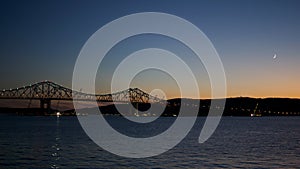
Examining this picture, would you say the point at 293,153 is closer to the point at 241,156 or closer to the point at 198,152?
the point at 241,156

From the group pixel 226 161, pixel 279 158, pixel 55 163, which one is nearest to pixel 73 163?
pixel 55 163

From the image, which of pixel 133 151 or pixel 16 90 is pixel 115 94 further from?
pixel 133 151

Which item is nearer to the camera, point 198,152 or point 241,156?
point 241,156

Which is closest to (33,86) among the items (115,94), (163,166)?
(115,94)

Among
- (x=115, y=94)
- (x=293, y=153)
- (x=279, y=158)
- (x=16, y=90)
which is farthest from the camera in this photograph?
(x=115, y=94)

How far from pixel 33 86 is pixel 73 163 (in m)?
130

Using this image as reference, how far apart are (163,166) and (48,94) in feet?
418

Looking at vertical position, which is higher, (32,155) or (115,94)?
(115,94)

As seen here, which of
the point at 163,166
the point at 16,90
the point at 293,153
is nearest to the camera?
the point at 163,166

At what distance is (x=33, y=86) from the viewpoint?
15200 cm

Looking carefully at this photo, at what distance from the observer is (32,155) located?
32531 millimetres

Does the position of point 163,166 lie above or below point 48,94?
below

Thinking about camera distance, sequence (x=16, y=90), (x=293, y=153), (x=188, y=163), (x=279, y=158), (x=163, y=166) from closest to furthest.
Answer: (x=163, y=166), (x=188, y=163), (x=279, y=158), (x=293, y=153), (x=16, y=90)

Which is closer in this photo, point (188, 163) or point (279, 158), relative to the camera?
point (188, 163)
